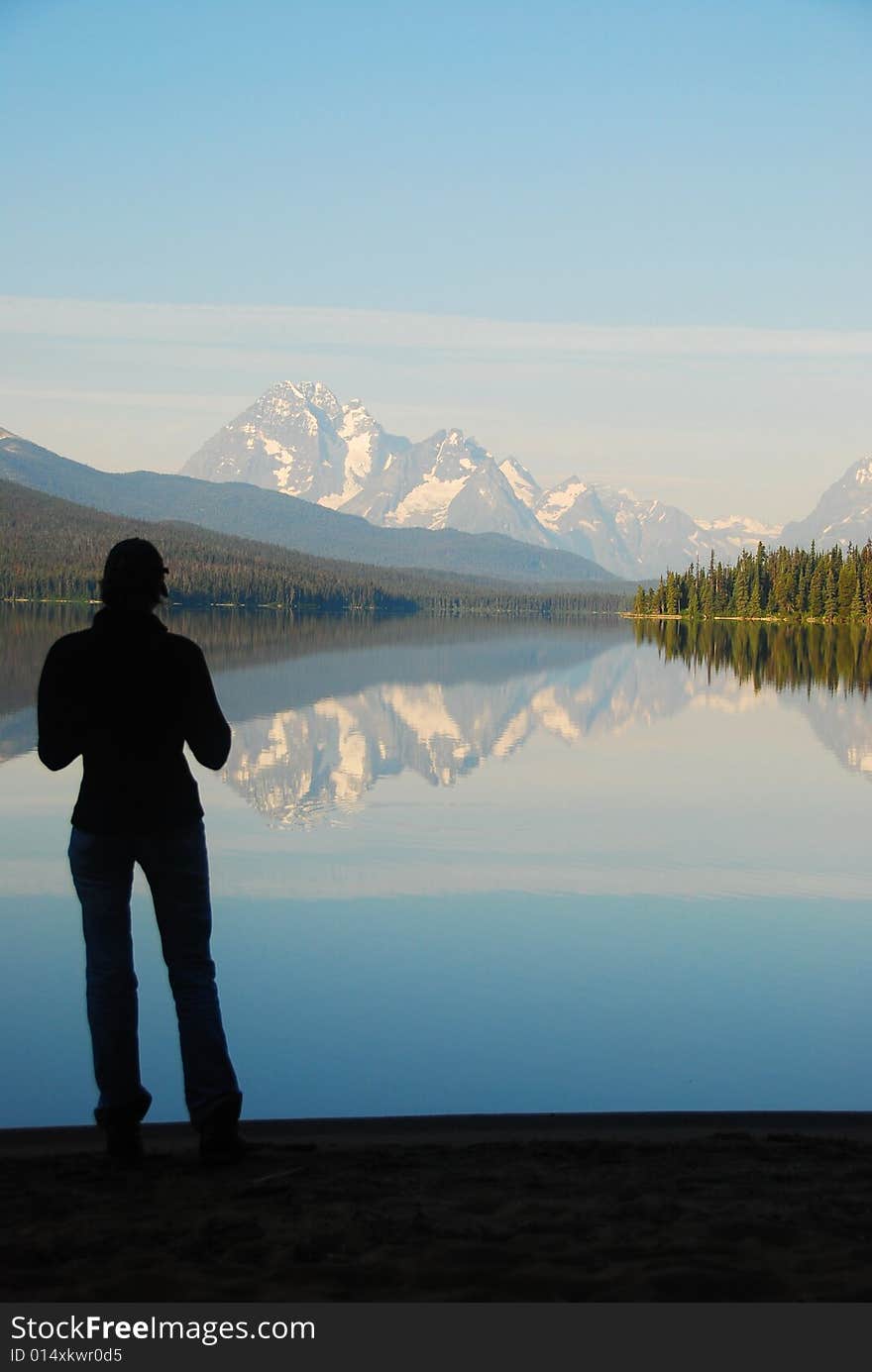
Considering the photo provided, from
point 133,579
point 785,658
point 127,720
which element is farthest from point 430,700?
point 785,658

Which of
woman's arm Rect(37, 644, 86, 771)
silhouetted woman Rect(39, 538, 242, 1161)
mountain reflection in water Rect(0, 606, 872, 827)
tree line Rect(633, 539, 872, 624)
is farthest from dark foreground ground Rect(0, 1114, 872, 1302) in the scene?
tree line Rect(633, 539, 872, 624)

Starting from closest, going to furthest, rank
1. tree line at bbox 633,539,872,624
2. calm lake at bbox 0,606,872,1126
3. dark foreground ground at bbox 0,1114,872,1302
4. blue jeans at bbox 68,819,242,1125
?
dark foreground ground at bbox 0,1114,872,1302 < blue jeans at bbox 68,819,242,1125 < calm lake at bbox 0,606,872,1126 < tree line at bbox 633,539,872,624

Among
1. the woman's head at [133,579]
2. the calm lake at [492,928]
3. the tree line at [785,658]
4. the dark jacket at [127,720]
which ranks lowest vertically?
the calm lake at [492,928]

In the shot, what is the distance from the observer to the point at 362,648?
80.1m

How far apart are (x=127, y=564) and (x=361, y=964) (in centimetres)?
504

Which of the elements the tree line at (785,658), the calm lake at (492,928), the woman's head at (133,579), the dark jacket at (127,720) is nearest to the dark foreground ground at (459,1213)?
the calm lake at (492,928)

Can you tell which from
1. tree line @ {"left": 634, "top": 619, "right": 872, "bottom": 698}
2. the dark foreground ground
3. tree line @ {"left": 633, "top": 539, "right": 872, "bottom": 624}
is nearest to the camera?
the dark foreground ground

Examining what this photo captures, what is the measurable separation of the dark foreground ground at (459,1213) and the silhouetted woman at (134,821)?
44 cm

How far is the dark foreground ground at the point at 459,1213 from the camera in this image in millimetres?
5219

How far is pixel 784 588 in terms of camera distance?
166 m

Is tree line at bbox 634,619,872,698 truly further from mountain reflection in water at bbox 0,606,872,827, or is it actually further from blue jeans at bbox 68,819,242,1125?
blue jeans at bbox 68,819,242,1125

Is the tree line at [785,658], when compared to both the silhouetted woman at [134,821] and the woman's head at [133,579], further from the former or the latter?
the silhouetted woman at [134,821]

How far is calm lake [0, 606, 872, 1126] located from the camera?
8898mm
